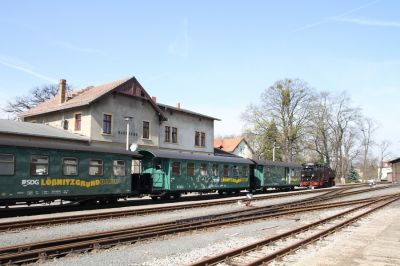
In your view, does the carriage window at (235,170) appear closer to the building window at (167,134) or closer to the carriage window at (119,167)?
the carriage window at (119,167)

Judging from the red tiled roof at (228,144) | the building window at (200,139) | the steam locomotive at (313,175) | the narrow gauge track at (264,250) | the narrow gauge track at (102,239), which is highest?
the red tiled roof at (228,144)

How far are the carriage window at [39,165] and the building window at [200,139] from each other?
28.1m

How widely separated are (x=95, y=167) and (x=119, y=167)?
5.46 feet

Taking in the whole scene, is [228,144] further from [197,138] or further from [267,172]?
[267,172]

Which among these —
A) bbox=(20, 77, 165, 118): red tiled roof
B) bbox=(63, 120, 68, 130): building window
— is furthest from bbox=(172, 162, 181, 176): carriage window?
bbox=(63, 120, 68, 130): building window

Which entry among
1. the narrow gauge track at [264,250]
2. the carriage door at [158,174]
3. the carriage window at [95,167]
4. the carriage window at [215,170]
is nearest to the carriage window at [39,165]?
the carriage window at [95,167]

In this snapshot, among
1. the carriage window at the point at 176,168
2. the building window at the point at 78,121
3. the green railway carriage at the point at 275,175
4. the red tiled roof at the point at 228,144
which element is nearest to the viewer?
the carriage window at the point at 176,168

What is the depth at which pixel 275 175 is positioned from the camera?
35.0 metres

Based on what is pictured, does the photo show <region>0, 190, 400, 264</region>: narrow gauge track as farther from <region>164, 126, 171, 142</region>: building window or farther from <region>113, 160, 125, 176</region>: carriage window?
<region>164, 126, 171, 142</region>: building window

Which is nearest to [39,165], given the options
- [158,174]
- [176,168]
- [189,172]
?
[158,174]

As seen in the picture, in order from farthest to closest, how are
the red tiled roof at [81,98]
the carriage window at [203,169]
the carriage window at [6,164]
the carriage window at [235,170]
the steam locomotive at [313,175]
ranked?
the steam locomotive at [313,175] → the red tiled roof at [81,98] → the carriage window at [235,170] → the carriage window at [203,169] → the carriage window at [6,164]

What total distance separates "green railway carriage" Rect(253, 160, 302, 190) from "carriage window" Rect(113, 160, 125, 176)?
14569mm

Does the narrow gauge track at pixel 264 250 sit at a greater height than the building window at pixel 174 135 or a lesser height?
lesser

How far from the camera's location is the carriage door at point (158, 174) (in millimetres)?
22703
